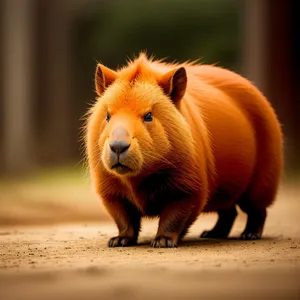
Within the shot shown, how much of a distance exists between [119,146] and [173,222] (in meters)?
0.84

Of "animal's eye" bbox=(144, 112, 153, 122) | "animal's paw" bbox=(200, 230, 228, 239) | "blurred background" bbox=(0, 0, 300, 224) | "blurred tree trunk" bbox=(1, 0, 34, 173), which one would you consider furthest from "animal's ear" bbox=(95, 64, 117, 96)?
"blurred tree trunk" bbox=(1, 0, 34, 173)

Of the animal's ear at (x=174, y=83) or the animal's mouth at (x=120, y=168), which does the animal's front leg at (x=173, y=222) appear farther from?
the animal's ear at (x=174, y=83)

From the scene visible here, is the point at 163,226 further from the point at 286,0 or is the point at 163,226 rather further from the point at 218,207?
the point at 286,0

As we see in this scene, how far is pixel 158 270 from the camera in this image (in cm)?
480

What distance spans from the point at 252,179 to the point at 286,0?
9.74 metres

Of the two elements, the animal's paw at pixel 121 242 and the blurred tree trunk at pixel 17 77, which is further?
the blurred tree trunk at pixel 17 77

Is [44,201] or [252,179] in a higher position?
[252,179]

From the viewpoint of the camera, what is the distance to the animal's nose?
560 centimetres

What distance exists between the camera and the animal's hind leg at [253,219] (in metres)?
7.10

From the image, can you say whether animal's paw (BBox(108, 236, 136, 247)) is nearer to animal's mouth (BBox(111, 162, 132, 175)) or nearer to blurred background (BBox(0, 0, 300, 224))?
animal's mouth (BBox(111, 162, 132, 175))

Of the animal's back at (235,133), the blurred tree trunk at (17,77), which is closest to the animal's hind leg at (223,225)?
the animal's back at (235,133)

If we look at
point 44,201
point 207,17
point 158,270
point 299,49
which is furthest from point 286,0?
point 158,270

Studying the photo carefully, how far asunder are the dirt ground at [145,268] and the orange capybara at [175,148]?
308 millimetres

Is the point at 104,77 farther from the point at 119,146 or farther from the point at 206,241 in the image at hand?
the point at 206,241
